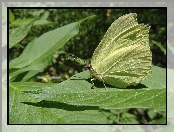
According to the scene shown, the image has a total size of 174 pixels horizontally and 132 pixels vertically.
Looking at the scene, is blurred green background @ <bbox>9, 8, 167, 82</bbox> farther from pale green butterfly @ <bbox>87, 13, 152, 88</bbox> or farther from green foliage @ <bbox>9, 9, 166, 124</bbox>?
pale green butterfly @ <bbox>87, 13, 152, 88</bbox>

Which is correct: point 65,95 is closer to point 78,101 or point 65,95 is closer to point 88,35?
point 78,101

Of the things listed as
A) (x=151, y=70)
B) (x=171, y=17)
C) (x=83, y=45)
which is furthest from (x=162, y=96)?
(x=83, y=45)

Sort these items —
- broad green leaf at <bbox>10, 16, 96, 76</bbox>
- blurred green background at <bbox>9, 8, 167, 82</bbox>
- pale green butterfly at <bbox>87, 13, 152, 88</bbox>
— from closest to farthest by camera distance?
pale green butterfly at <bbox>87, 13, 152, 88</bbox>
broad green leaf at <bbox>10, 16, 96, 76</bbox>
blurred green background at <bbox>9, 8, 167, 82</bbox>

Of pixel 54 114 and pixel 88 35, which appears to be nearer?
pixel 54 114

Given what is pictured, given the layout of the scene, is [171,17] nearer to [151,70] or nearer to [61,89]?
[151,70]

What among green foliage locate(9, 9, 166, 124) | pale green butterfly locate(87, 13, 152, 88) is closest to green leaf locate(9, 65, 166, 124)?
green foliage locate(9, 9, 166, 124)

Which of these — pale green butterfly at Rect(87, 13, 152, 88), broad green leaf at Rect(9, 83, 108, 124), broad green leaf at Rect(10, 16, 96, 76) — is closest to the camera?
broad green leaf at Rect(9, 83, 108, 124)

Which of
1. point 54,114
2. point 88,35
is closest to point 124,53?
point 54,114

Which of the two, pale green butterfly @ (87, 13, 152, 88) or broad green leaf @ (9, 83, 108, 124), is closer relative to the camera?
broad green leaf @ (9, 83, 108, 124)
